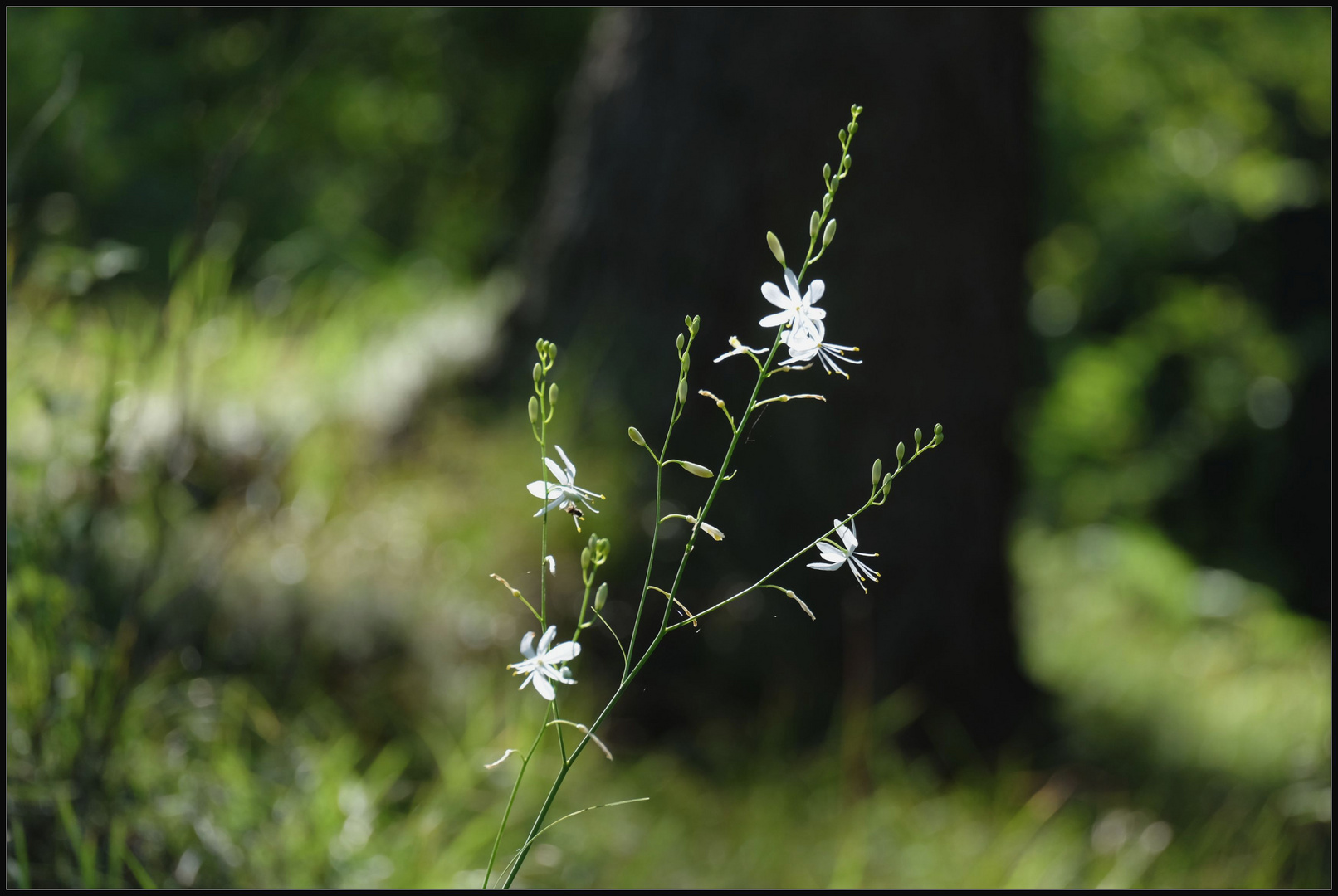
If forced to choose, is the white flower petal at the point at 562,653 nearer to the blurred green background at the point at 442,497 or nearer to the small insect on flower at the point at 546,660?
the small insect on flower at the point at 546,660

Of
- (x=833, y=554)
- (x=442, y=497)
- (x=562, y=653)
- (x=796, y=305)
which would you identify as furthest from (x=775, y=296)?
(x=442, y=497)

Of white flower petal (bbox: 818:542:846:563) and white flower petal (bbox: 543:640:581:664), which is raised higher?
white flower petal (bbox: 818:542:846:563)

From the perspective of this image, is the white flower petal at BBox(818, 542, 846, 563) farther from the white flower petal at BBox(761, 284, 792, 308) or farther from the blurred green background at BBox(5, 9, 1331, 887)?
the blurred green background at BBox(5, 9, 1331, 887)

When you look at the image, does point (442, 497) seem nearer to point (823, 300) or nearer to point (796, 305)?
point (823, 300)

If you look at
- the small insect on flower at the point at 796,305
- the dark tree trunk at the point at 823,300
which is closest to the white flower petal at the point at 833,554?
the small insect on flower at the point at 796,305

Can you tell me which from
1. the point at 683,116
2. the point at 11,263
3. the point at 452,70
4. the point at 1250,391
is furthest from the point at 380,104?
the point at 1250,391

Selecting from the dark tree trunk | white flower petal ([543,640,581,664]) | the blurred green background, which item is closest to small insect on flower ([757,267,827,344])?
white flower petal ([543,640,581,664])

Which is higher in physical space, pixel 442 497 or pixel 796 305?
pixel 796 305
